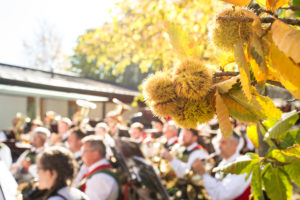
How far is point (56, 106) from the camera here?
1498cm

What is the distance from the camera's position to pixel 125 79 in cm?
3841

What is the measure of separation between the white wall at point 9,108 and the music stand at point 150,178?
35.4ft

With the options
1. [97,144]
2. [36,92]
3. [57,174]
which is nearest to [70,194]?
[57,174]

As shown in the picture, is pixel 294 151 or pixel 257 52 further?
pixel 294 151

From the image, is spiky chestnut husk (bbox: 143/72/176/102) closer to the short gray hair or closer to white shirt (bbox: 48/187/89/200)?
white shirt (bbox: 48/187/89/200)

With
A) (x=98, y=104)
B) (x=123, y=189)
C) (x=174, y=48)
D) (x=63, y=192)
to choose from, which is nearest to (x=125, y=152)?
(x=123, y=189)

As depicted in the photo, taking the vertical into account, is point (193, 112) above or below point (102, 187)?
above

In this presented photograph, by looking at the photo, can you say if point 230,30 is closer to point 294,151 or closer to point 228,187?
point 294,151

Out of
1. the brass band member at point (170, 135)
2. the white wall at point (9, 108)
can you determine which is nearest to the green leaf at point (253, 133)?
the brass band member at point (170, 135)

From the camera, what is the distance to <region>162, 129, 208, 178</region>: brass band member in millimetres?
4566

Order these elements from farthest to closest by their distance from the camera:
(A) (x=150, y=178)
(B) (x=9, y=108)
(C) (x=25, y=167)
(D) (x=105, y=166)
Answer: (B) (x=9, y=108) → (C) (x=25, y=167) → (D) (x=105, y=166) → (A) (x=150, y=178)

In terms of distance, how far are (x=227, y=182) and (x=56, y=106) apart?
1271 cm

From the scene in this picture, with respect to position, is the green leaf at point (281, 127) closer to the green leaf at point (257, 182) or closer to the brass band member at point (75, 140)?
the green leaf at point (257, 182)

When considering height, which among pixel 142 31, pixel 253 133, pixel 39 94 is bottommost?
pixel 39 94
